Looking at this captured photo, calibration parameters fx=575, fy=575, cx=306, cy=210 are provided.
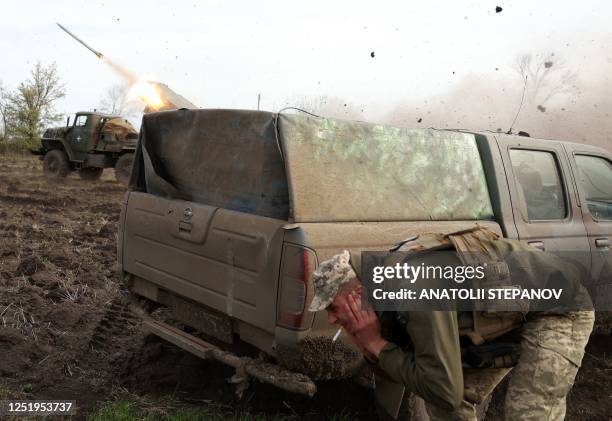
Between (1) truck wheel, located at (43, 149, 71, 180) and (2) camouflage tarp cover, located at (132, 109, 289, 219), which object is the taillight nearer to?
(2) camouflage tarp cover, located at (132, 109, 289, 219)

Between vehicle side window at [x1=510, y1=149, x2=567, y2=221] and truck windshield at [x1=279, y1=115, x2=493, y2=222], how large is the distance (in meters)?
0.32

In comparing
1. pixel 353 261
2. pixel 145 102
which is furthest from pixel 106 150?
pixel 353 261

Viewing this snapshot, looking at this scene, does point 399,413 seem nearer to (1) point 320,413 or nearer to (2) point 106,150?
(1) point 320,413

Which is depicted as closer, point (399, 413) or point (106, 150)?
point (399, 413)

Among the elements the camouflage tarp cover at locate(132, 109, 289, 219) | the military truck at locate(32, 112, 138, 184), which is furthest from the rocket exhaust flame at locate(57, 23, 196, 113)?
the camouflage tarp cover at locate(132, 109, 289, 219)

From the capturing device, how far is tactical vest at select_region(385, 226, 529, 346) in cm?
190

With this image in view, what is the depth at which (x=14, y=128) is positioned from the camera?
114 ft

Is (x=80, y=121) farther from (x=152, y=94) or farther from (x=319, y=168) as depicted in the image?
(x=319, y=168)

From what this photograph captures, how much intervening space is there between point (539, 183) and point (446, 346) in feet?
7.90

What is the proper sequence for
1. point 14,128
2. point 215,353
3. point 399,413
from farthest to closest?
point 14,128 < point 215,353 < point 399,413

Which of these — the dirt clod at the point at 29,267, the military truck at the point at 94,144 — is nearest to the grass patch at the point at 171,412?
the dirt clod at the point at 29,267

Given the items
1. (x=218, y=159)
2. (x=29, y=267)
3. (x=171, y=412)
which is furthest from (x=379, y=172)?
(x=29, y=267)

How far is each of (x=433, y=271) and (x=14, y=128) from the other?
37.8 m

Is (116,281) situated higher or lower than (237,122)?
lower
